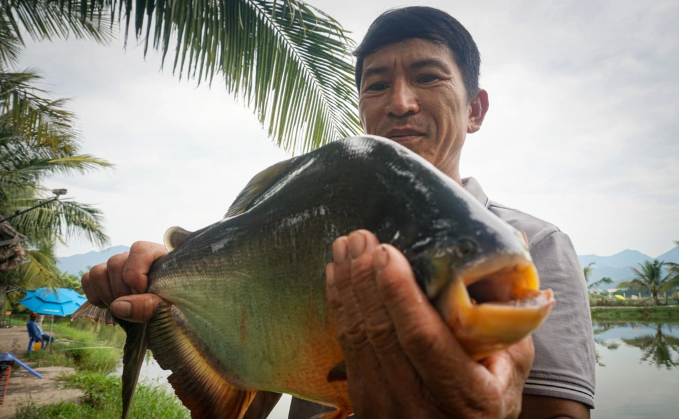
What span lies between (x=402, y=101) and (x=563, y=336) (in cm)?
118

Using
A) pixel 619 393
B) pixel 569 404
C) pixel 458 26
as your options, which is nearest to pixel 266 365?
pixel 569 404

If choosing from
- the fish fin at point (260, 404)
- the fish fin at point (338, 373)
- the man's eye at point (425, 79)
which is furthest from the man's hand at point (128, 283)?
the man's eye at point (425, 79)

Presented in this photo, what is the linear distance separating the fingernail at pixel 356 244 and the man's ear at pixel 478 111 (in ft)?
5.68

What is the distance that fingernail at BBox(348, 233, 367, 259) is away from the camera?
2.96ft

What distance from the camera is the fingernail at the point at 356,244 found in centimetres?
90

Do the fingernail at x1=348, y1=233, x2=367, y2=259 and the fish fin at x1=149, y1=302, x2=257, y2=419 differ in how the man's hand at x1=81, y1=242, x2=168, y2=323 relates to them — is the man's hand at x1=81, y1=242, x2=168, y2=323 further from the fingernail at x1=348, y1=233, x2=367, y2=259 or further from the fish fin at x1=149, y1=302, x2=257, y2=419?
the fingernail at x1=348, y1=233, x2=367, y2=259

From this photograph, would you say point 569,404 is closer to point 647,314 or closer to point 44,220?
point 44,220

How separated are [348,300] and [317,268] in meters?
0.15

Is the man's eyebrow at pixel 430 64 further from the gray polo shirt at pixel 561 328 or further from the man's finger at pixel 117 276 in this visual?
the man's finger at pixel 117 276

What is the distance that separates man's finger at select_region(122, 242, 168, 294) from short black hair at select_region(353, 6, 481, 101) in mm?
1446

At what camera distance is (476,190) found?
2113 millimetres

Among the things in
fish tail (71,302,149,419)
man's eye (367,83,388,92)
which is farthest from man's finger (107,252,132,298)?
man's eye (367,83,388,92)

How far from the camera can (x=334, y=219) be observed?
107 centimetres

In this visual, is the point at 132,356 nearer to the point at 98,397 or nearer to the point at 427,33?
the point at 427,33
